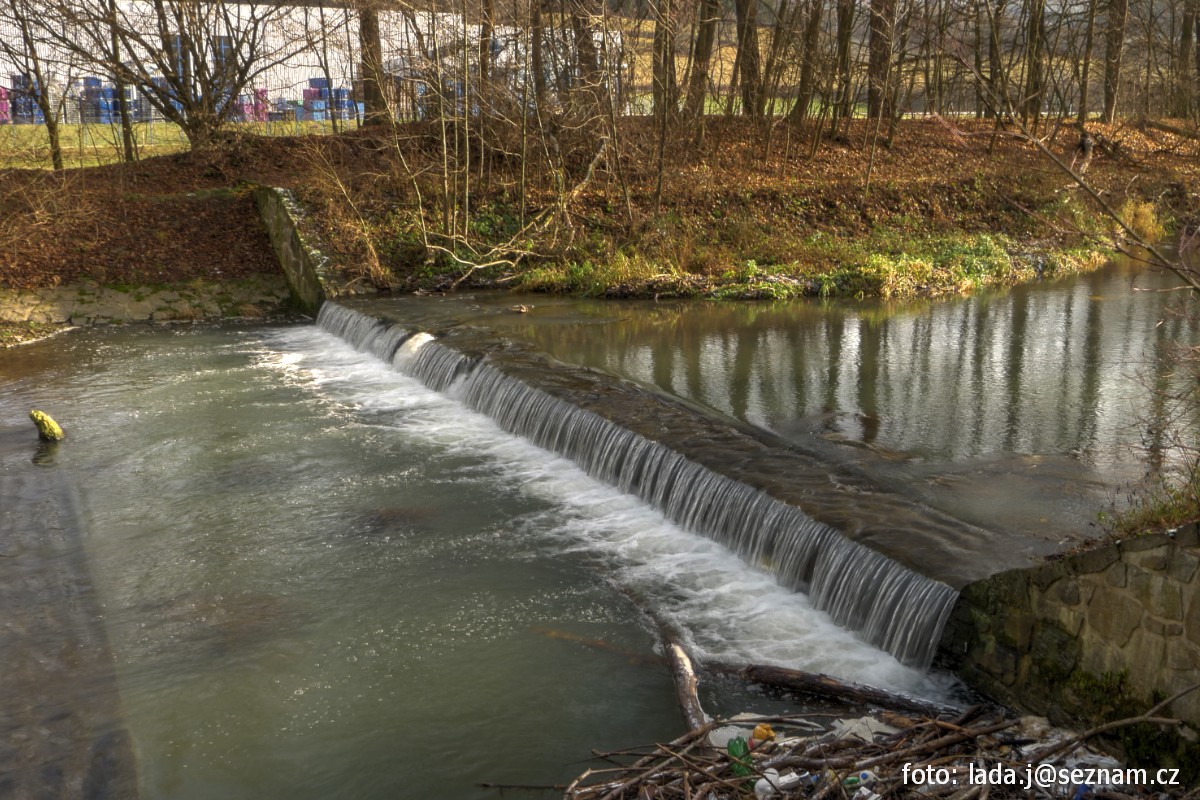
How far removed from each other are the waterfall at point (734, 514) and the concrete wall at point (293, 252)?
6404 millimetres

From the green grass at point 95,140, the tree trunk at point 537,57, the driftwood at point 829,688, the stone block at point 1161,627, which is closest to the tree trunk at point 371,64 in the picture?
the green grass at point 95,140

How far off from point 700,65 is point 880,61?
17.0 ft

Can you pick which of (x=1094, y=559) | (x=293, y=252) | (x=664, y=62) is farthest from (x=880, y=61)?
(x=1094, y=559)

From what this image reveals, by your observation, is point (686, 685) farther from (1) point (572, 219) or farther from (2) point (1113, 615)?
(1) point (572, 219)

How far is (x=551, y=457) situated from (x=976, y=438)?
444 cm

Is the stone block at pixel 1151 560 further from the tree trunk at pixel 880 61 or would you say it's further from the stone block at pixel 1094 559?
the tree trunk at pixel 880 61

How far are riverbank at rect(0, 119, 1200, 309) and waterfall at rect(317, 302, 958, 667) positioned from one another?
634cm

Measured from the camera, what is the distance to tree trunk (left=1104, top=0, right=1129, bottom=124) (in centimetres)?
2970

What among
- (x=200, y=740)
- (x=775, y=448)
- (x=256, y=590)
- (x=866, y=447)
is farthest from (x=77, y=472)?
(x=866, y=447)

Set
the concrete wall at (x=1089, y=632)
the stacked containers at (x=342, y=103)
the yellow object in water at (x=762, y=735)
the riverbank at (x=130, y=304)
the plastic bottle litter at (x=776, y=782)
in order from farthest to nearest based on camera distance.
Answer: the stacked containers at (x=342, y=103) < the riverbank at (x=130, y=304) < the yellow object in water at (x=762, y=735) < the concrete wall at (x=1089, y=632) < the plastic bottle litter at (x=776, y=782)

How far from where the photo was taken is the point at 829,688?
6.65 m

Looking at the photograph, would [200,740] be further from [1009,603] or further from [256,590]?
[1009,603]

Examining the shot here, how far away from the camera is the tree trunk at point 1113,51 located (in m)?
29.7

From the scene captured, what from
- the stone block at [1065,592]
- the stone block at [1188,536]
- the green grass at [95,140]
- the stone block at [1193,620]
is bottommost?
the stone block at [1065,592]
